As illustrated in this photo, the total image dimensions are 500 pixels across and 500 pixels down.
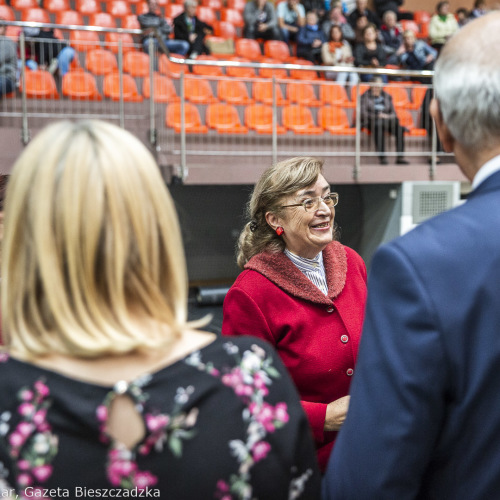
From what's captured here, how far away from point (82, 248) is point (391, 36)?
10.4 meters

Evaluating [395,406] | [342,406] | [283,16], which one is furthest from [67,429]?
[283,16]

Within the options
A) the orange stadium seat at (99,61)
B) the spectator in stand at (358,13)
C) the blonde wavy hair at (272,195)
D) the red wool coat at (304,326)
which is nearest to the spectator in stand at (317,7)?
the spectator in stand at (358,13)

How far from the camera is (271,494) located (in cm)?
101

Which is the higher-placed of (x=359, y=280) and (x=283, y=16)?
(x=283, y=16)

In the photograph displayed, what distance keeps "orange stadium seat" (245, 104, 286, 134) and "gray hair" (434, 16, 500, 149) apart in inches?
271

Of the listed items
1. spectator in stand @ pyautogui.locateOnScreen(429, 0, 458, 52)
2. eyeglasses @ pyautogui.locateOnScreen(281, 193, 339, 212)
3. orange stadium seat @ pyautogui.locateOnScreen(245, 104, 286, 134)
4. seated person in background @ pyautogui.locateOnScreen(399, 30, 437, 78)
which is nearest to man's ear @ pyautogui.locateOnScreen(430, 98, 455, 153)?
eyeglasses @ pyautogui.locateOnScreen(281, 193, 339, 212)

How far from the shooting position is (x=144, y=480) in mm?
921

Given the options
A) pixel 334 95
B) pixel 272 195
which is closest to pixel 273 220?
pixel 272 195

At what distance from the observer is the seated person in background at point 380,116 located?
7809 millimetres

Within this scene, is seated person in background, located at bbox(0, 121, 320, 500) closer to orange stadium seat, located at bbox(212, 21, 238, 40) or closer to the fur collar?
the fur collar

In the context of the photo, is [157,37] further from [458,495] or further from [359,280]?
[458,495]

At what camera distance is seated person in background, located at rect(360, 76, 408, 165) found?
7.81m

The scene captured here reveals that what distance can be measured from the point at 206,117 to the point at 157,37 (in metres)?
1.29

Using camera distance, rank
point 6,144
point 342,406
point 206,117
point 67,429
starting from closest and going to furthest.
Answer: point 67,429, point 342,406, point 6,144, point 206,117
